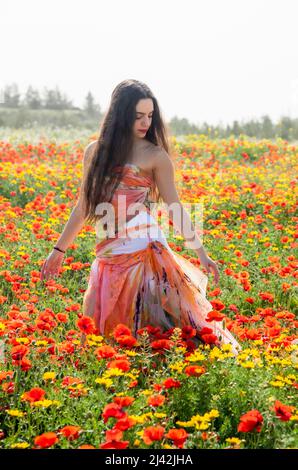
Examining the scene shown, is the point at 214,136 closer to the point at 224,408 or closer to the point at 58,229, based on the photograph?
the point at 58,229

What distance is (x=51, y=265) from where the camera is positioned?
4352mm

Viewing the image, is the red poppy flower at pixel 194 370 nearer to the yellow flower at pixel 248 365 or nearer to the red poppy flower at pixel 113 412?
the yellow flower at pixel 248 365

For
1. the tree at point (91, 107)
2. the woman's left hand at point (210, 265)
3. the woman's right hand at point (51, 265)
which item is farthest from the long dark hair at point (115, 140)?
the tree at point (91, 107)

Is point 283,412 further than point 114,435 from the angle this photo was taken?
Yes

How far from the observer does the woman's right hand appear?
433cm

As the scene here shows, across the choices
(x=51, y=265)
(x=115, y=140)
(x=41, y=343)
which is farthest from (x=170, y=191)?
(x=41, y=343)

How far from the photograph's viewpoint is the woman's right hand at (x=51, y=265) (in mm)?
4328

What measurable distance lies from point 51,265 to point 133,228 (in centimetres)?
52

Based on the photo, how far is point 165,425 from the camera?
9.89ft

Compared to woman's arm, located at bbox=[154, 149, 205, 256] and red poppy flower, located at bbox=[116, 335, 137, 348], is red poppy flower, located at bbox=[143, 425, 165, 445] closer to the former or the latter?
red poppy flower, located at bbox=[116, 335, 137, 348]

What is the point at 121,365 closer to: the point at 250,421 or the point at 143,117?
the point at 250,421

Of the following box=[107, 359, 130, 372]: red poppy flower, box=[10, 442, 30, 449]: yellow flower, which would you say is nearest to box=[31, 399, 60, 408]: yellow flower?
box=[10, 442, 30, 449]: yellow flower

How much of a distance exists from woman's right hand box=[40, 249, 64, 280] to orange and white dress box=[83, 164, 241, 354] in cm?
21

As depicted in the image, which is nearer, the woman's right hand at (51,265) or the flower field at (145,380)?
the flower field at (145,380)
